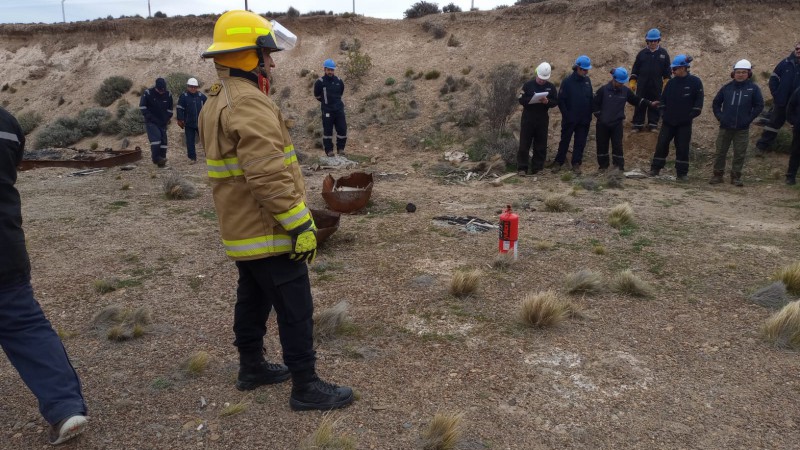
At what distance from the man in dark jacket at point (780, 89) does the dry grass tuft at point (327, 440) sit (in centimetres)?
1104

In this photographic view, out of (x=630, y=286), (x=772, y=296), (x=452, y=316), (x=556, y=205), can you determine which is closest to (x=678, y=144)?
(x=556, y=205)

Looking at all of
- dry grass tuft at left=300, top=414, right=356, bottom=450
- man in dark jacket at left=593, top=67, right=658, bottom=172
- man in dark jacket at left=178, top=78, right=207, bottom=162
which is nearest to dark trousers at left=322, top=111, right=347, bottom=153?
man in dark jacket at left=178, top=78, right=207, bottom=162

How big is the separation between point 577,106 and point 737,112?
107 inches

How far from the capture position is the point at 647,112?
1276 centimetres

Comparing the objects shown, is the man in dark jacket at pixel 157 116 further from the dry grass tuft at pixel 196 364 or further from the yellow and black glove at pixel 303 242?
the yellow and black glove at pixel 303 242

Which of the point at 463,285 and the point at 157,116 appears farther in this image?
the point at 157,116

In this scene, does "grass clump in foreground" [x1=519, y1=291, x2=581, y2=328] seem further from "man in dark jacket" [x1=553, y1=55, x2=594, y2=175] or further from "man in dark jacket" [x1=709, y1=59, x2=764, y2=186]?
"man in dark jacket" [x1=553, y1=55, x2=594, y2=175]

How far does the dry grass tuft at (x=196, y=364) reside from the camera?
150 inches

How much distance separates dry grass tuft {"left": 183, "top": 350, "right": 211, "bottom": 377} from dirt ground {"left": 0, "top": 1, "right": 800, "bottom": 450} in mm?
44

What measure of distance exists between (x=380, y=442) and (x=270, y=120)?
1.80 metres

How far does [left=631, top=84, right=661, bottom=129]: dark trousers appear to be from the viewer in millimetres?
12180

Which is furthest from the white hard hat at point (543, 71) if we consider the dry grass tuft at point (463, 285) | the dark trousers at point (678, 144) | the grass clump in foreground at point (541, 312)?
the grass clump in foreground at point (541, 312)

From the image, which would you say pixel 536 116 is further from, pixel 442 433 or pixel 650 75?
pixel 442 433

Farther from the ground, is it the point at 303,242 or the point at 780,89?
the point at 780,89
